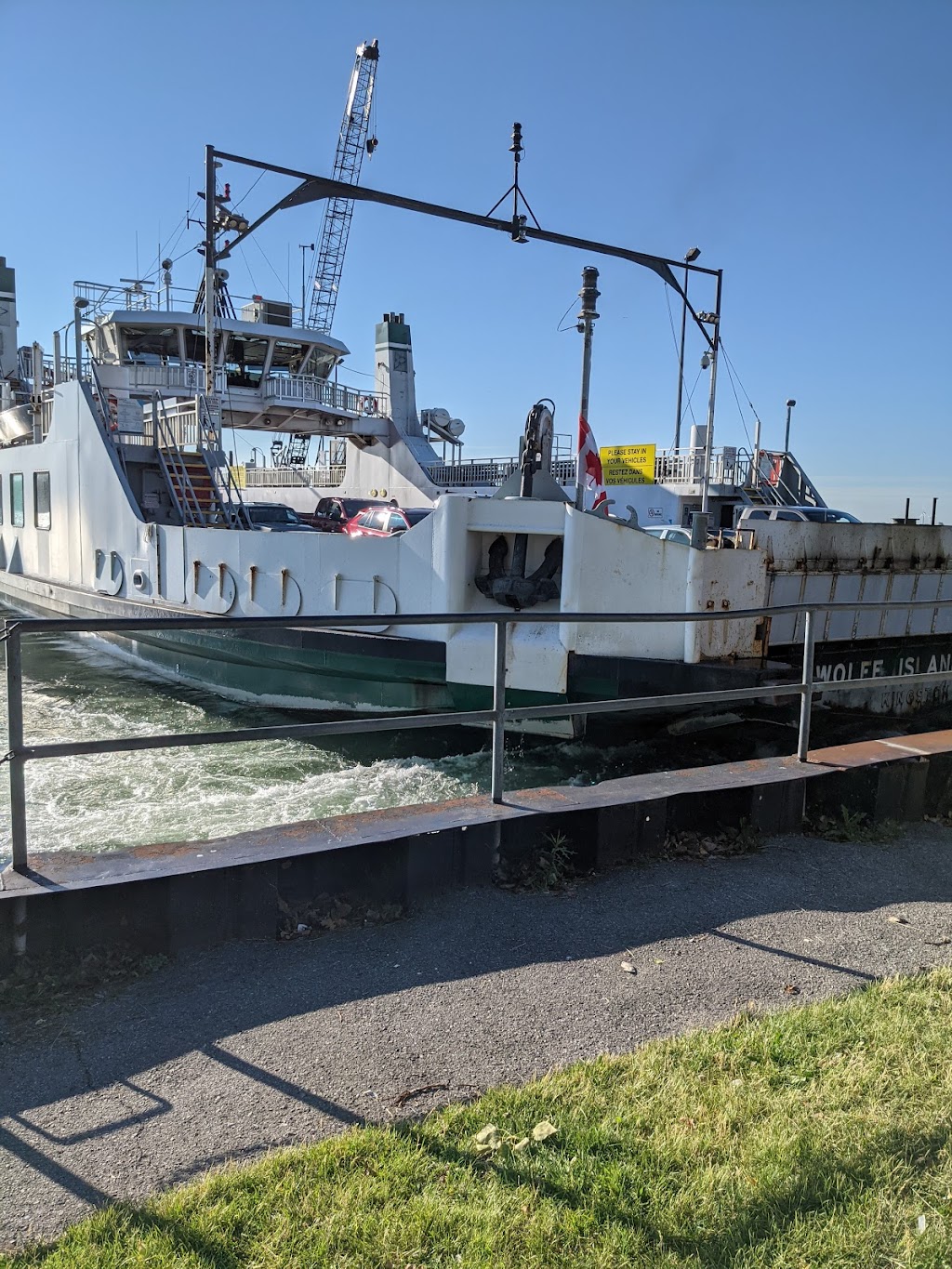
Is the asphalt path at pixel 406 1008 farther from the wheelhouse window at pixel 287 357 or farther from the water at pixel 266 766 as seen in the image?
the wheelhouse window at pixel 287 357

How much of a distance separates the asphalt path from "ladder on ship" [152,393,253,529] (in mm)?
11493

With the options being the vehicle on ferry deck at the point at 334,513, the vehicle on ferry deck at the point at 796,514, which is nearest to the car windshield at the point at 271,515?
the vehicle on ferry deck at the point at 334,513

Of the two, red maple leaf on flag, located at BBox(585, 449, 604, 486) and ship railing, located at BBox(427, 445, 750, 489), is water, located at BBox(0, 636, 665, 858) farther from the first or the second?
ship railing, located at BBox(427, 445, 750, 489)

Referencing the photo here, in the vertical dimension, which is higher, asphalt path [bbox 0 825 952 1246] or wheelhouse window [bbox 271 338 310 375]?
wheelhouse window [bbox 271 338 310 375]

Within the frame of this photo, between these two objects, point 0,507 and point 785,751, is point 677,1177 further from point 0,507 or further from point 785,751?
point 0,507

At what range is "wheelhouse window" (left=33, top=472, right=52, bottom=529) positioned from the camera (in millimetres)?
16859

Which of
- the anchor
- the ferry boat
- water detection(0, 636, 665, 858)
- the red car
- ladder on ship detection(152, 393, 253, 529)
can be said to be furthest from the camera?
the red car

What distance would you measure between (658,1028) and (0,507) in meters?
20.1

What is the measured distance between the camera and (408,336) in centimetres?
4041

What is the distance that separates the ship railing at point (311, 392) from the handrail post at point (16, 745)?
22256 millimetres

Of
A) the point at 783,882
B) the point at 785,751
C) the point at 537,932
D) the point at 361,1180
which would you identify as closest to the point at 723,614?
the point at 783,882

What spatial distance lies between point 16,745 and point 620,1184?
251 cm

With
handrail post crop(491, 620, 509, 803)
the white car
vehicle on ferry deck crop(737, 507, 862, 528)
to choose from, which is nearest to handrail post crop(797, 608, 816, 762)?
handrail post crop(491, 620, 509, 803)

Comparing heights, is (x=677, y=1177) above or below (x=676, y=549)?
below
